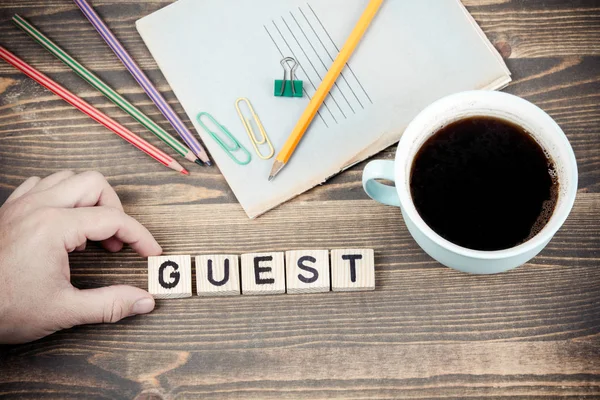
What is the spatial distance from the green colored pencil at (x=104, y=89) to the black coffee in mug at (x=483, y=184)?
12.8 inches

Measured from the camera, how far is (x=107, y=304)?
0.73 m

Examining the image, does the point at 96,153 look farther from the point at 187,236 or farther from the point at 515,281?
the point at 515,281

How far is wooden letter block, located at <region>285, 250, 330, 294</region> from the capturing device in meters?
0.75

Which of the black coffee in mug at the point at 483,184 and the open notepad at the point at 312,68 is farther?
the open notepad at the point at 312,68

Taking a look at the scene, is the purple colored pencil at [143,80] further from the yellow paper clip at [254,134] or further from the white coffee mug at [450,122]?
the white coffee mug at [450,122]

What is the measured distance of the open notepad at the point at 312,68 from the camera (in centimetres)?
79

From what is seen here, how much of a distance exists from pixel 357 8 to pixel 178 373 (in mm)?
565

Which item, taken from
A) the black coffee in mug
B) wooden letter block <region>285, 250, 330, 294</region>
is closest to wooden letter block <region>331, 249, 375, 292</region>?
wooden letter block <region>285, 250, 330, 294</region>

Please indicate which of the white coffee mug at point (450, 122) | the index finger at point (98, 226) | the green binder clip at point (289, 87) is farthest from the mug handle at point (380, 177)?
the index finger at point (98, 226)

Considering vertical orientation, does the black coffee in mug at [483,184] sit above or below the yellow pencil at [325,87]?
below

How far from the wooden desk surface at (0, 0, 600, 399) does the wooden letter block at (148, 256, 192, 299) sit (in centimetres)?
2

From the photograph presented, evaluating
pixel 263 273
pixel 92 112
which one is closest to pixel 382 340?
pixel 263 273

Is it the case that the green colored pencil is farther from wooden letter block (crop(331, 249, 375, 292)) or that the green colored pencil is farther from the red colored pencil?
wooden letter block (crop(331, 249, 375, 292))

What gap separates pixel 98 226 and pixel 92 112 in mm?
176
